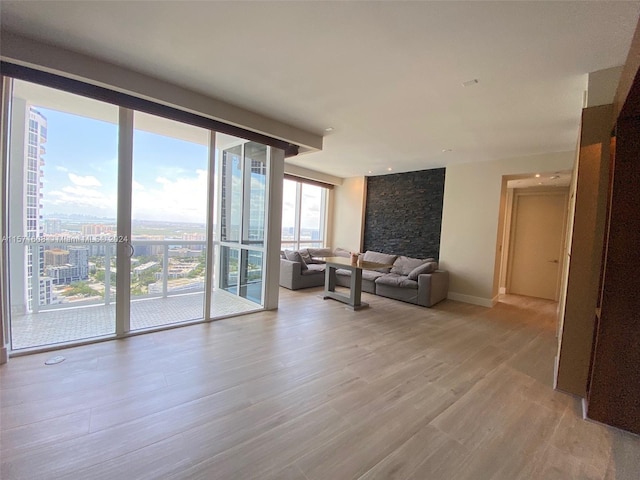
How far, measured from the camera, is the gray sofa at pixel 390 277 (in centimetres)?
496

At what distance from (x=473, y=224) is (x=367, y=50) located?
425 cm

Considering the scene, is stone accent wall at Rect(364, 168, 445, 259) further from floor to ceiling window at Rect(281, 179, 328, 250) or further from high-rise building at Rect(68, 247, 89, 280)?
high-rise building at Rect(68, 247, 89, 280)

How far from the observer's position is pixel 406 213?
6.41 m

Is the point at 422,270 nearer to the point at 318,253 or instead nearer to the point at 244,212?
the point at 318,253

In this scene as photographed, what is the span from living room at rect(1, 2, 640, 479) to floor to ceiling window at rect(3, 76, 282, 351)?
262mm

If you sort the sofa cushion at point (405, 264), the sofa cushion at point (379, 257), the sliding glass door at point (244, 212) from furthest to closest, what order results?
the sofa cushion at point (379, 257) < the sofa cushion at point (405, 264) < the sliding glass door at point (244, 212)

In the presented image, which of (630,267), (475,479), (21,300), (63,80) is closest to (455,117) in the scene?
(630,267)

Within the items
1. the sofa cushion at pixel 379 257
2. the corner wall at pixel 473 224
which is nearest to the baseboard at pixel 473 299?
the corner wall at pixel 473 224

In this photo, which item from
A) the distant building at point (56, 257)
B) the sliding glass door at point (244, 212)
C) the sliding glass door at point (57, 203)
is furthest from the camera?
the sliding glass door at point (244, 212)

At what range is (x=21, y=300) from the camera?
3191mm

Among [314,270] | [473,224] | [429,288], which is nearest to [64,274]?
[314,270]

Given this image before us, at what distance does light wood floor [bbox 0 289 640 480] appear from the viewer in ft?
4.98

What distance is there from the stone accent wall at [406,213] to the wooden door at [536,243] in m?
2.07

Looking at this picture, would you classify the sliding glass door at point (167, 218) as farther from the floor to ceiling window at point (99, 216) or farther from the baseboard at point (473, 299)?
the baseboard at point (473, 299)
